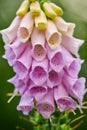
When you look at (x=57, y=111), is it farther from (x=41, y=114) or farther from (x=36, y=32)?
(x=36, y=32)

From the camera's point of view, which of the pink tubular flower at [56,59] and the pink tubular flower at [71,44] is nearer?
the pink tubular flower at [56,59]

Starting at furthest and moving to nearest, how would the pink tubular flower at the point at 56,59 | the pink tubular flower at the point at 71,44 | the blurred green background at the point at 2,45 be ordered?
the blurred green background at the point at 2,45 → the pink tubular flower at the point at 71,44 → the pink tubular flower at the point at 56,59

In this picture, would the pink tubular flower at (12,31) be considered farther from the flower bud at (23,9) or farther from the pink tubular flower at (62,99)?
the pink tubular flower at (62,99)

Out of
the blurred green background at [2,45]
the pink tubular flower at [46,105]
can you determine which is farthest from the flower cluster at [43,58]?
the blurred green background at [2,45]

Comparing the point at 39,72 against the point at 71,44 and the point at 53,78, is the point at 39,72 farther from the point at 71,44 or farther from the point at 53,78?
the point at 71,44

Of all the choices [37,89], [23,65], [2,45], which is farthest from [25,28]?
[2,45]

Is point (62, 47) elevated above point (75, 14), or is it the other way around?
point (62, 47)

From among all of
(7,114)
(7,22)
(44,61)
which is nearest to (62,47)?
(44,61)
